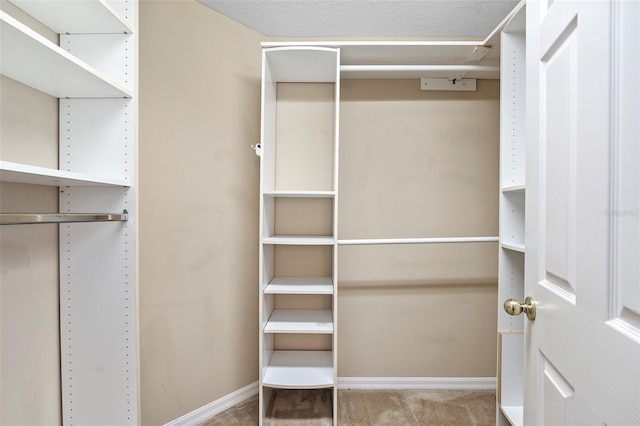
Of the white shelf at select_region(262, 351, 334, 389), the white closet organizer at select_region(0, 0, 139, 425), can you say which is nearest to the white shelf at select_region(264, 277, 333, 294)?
the white shelf at select_region(262, 351, 334, 389)

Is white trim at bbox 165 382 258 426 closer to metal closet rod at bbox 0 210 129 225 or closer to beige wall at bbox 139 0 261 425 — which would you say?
beige wall at bbox 139 0 261 425

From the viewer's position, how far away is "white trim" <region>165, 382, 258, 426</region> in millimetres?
1631

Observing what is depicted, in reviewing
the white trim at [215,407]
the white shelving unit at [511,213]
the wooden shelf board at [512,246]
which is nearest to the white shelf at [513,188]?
the white shelving unit at [511,213]

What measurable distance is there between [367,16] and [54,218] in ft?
5.74

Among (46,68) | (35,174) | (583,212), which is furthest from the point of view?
(46,68)

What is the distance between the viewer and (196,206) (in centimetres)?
168

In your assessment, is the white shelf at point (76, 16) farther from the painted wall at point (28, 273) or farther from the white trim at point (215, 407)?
the white trim at point (215, 407)

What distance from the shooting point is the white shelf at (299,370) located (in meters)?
1.58

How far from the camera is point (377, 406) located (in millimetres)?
1814

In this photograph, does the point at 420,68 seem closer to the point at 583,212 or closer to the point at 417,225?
the point at 417,225

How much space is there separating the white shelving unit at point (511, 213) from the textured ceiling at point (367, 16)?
0.49m

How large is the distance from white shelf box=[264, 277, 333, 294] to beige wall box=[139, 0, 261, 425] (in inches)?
8.8

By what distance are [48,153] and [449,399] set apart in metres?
2.39

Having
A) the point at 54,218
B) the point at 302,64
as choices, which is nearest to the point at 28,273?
the point at 54,218
